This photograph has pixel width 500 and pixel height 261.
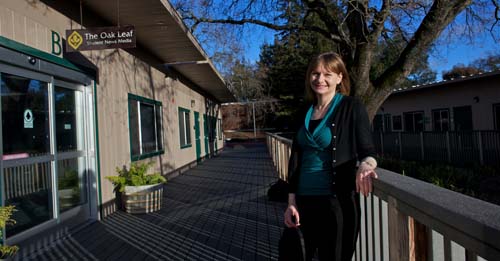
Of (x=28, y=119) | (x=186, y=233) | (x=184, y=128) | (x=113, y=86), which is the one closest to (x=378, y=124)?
(x=184, y=128)

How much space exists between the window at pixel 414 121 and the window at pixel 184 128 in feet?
37.0

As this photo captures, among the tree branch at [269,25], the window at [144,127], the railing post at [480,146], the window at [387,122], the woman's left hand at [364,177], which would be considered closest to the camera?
the woman's left hand at [364,177]

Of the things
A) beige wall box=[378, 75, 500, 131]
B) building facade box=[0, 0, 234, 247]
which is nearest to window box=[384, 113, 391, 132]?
beige wall box=[378, 75, 500, 131]

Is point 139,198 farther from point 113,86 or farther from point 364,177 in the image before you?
point 364,177

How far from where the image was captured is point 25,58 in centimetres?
422

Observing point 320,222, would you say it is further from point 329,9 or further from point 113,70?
point 329,9

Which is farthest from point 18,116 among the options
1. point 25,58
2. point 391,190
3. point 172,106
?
point 172,106

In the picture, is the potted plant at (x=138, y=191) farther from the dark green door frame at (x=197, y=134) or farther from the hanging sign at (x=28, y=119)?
the dark green door frame at (x=197, y=134)

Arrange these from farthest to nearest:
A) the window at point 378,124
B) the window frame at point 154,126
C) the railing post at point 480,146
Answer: the window at point 378,124 → the railing post at point 480,146 → the window frame at point 154,126

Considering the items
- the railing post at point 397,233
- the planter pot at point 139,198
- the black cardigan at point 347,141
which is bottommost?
the planter pot at point 139,198

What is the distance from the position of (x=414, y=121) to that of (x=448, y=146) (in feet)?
17.8

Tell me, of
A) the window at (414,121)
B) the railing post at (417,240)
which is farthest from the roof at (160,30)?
the window at (414,121)

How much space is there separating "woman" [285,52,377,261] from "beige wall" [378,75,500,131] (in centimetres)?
1437

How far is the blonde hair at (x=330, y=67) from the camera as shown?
81.2 inches
